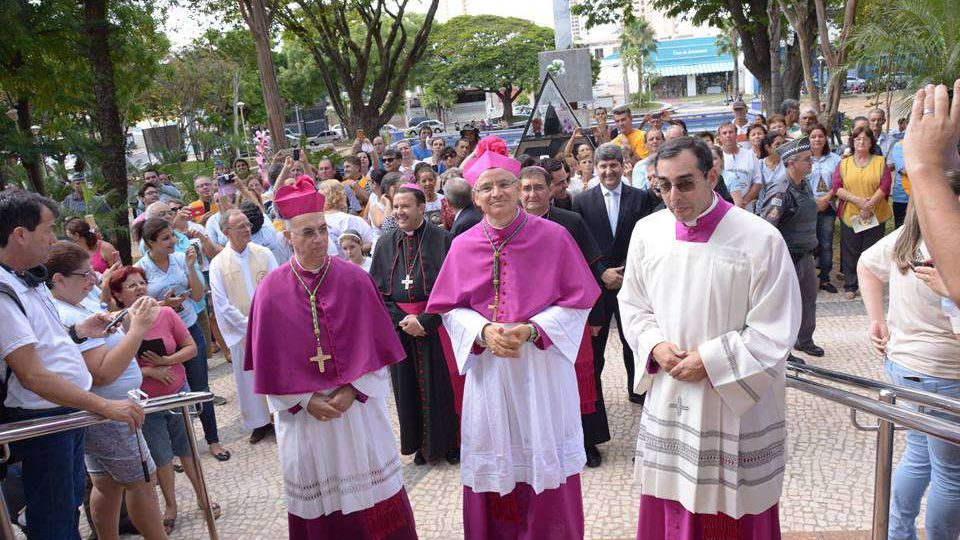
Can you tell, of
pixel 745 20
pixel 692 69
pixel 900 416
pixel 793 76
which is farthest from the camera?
pixel 692 69

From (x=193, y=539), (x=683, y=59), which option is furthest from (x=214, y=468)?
(x=683, y=59)

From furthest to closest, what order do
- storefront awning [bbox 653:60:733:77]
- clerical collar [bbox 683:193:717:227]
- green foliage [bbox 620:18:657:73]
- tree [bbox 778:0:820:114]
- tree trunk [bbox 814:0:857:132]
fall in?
storefront awning [bbox 653:60:733:77]
green foliage [bbox 620:18:657:73]
tree [bbox 778:0:820:114]
tree trunk [bbox 814:0:857:132]
clerical collar [bbox 683:193:717:227]

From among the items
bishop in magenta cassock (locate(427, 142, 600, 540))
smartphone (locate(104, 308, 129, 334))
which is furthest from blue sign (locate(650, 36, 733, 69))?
smartphone (locate(104, 308, 129, 334))

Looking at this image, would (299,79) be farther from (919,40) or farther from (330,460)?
(330,460)

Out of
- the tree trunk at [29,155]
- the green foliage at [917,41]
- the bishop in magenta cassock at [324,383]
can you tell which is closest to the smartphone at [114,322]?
the bishop in magenta cassock at [324,383]

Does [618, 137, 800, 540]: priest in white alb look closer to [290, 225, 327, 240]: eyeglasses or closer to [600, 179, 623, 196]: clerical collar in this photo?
[290, 225, 327, 240]: eyeglasses

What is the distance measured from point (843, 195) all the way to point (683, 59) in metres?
83.1

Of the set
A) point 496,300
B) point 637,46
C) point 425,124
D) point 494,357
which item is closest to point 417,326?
point 496,300

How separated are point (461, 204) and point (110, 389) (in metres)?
2.85

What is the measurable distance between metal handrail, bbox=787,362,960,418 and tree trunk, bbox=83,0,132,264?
9.43 m

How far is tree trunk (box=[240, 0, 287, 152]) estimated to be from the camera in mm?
15297

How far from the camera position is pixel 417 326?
4996mm

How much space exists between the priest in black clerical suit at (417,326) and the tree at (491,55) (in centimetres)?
4664

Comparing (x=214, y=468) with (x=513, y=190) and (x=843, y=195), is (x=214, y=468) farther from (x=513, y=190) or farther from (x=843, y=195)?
(x=843, y=195)
